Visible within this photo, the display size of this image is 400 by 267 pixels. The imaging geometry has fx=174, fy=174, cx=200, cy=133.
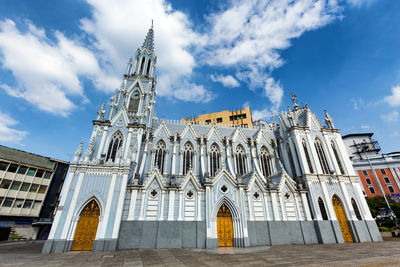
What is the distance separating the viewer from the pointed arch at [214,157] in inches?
925

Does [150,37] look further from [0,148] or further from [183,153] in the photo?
[0,148]

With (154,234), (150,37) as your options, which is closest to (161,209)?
(154,234)

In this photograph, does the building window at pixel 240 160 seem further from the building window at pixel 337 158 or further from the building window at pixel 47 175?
the building window at pixel 47 175

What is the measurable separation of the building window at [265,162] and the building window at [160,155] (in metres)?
13.9

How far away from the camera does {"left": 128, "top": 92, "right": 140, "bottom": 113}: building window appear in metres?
23.6

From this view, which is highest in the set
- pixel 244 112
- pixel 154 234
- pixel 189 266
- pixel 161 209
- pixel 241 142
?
pixel 244 112

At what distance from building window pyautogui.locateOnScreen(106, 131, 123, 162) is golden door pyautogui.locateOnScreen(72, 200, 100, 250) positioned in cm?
501

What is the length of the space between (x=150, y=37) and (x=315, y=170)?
34.0 m

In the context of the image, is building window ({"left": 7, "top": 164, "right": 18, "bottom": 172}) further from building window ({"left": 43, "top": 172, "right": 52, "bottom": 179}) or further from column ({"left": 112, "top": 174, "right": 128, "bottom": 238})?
column ({"left": 112, "top": 174, "right": 128, "bottom": 238})

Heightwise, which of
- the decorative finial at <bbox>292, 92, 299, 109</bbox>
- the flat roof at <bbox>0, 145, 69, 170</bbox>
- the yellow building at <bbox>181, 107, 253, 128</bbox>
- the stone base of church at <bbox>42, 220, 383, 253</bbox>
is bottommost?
the stone base of church at <bbox>42, 220, 383, 253</bbox>

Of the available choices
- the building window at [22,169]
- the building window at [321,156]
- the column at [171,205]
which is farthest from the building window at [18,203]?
the building window at [321,156]

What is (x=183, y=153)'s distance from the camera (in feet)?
76.1

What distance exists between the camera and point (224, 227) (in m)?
16.8

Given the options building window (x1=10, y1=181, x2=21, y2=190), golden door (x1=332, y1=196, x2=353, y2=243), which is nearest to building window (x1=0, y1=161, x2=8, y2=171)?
building window (x1=10, y1=181, x2=21, y2=190)
